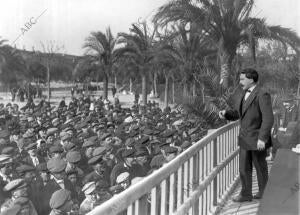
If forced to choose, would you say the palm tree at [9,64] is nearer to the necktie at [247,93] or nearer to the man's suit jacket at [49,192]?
the man's suit jacket at [49,192]

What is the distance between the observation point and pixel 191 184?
3.49 metres

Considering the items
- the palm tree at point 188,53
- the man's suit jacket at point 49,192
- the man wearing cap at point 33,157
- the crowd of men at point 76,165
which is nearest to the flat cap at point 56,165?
the crowd of men at point 76,165

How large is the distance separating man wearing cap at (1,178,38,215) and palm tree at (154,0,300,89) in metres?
4.74

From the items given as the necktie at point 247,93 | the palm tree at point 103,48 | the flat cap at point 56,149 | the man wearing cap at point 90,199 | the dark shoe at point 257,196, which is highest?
the palm tree at point 103,48

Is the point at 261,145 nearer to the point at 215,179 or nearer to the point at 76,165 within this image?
the point at 215,179

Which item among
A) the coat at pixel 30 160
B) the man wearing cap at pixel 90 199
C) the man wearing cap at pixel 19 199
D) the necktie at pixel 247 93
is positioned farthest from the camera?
the coat at pixel 30 160

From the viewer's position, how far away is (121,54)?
50.0ft

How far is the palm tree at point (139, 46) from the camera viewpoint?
40.4ft

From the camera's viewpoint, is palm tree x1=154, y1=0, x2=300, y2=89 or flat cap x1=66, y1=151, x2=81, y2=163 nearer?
flat cap x1=66, y1=151, x2=81, y2=163

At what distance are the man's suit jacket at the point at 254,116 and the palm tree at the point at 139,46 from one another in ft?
23.7

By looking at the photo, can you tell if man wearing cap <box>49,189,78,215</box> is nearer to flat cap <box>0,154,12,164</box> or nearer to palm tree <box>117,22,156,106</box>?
flat cap <box>0,154,12,164</box>

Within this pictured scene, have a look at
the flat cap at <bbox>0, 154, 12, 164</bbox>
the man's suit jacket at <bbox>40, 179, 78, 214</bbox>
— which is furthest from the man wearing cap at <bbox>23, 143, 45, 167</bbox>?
the man's suit jacket at <bbox>40, 179, 78, 214</bbox>

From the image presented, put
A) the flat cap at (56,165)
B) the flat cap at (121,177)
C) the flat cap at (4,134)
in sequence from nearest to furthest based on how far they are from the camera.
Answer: the flat cap at (121,177) < the flat cap at (56,165) < the flat cap at (4,134)

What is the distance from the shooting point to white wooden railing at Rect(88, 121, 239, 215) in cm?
218
